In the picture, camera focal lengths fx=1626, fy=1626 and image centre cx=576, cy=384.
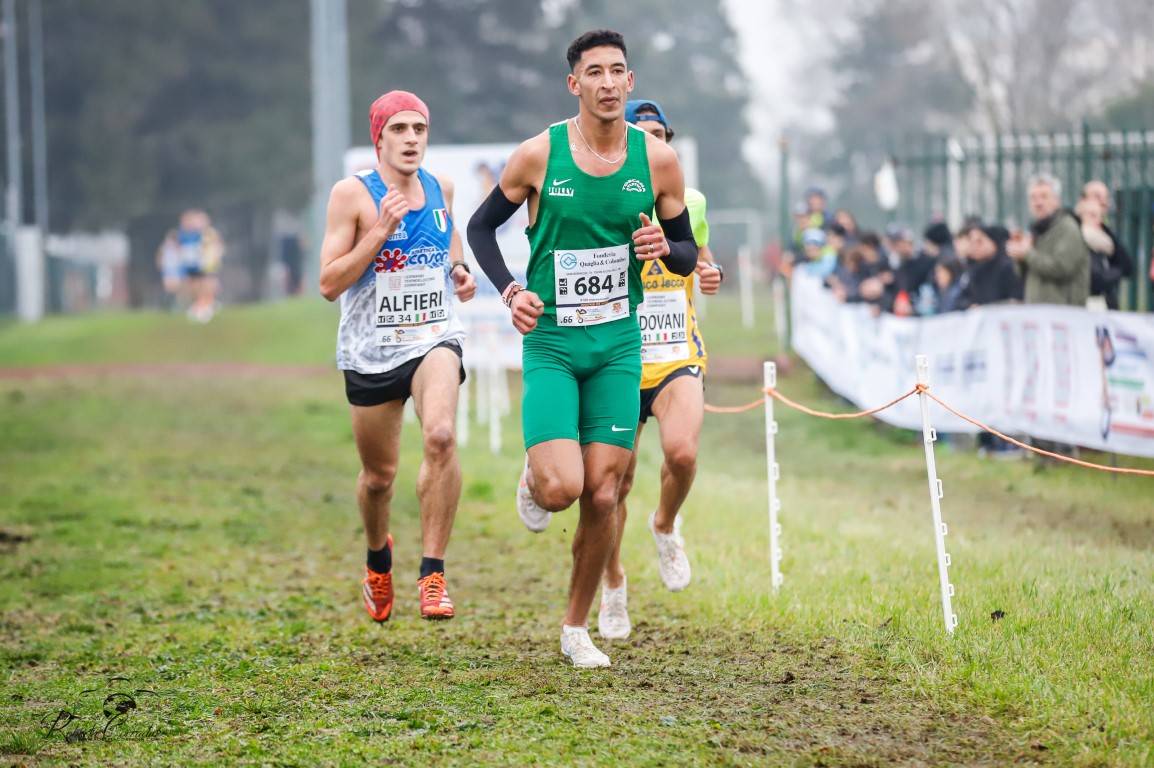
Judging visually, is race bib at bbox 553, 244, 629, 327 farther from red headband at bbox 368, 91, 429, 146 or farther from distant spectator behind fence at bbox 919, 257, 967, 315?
distant spectator behind fence at bbox 919, 257, 967, 315

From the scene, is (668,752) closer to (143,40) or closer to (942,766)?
(942,766)

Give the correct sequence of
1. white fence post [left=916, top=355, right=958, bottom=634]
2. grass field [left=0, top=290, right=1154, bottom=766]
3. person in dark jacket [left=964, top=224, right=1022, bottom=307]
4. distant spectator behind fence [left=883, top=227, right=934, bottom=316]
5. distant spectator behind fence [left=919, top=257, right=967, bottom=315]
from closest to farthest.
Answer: grass field [left=0, top=290, right=1154, bottom=766], white fence post [left=916, top=355, right=958, bottom=634], person in dark jacket [left=964, top=224, right=1022, bottom=307], distant spectator behind fence [left=919, top=257, right=967, bottom=315], distant spectator behind fence [left=883, top=227, right=934, bottom=316]

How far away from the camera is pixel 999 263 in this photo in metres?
14.7

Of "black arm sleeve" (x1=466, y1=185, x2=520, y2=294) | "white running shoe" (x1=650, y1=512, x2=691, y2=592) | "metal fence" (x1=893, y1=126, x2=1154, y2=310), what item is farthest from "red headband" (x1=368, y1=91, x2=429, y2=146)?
"metal fence" (x1=893, y1=126, x2=1154, y2=310)

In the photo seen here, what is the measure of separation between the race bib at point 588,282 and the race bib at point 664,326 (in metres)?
1.18

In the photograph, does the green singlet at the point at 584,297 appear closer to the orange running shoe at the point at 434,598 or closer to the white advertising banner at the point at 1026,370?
the orange running shoe at the point at 434,598

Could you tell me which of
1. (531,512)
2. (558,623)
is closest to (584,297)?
(531,512)

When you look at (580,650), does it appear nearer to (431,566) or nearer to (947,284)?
(431,566)

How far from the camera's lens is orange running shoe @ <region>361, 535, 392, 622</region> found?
8234mm

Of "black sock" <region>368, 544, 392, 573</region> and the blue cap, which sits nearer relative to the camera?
the blue cap

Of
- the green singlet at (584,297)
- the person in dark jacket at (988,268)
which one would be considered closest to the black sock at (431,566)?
the green singlet at (584,297)

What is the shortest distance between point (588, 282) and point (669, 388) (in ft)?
4.48

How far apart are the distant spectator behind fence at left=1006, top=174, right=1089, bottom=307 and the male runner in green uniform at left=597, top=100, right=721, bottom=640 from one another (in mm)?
5880

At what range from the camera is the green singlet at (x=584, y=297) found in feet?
22.1
